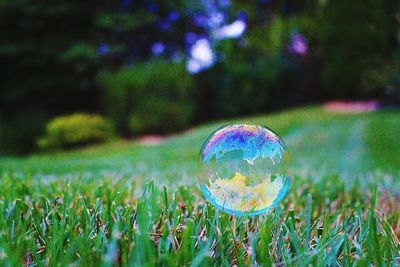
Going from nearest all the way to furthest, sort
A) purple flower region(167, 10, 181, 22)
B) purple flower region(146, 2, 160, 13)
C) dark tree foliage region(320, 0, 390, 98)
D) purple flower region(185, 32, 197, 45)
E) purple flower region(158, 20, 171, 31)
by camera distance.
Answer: dark tree foliage region(320, 0, 390, 98) → purple flower region(146, 2, 160, 13) → purple flower region(167, 10, 181, 22) → purple flower region(158, 20, 171, 31) → purple flower region(185, 32, 197, 45)

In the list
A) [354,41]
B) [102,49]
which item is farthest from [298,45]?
[102,49]

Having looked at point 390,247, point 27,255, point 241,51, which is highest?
point 241,51

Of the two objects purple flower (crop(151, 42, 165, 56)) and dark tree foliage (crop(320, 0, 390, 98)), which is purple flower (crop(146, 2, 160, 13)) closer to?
purple flower (crop(151, 42, 165, 56))

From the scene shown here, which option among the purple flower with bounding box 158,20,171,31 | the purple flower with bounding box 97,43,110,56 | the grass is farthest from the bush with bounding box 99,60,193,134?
the grass

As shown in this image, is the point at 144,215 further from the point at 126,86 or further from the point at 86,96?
the point at 86,96

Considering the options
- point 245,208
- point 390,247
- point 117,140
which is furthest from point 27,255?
point 117,140

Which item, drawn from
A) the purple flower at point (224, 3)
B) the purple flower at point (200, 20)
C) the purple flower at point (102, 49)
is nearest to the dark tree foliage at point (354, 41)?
the purple flower at point (224, 3)
